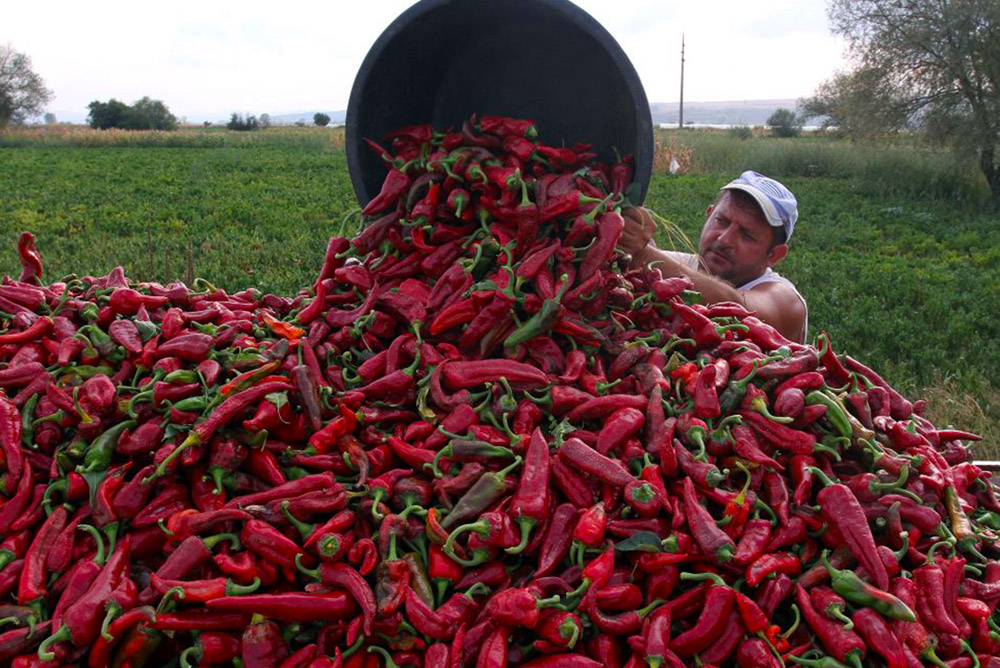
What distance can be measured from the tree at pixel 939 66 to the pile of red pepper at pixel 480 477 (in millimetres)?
22592

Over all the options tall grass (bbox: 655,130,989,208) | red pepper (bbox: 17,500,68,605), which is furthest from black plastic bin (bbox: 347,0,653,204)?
tall grass (bbox: 655,130,989,208)

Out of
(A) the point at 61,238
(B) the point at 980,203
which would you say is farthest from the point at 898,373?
(B) the point at 980,203

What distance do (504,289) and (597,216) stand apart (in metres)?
0.58

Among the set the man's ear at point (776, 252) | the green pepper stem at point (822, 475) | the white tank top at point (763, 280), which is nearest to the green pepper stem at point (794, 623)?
the green pepper stem at point (822, 475)

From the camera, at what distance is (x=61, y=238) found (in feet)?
46.6

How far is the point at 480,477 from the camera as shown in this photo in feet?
8.79

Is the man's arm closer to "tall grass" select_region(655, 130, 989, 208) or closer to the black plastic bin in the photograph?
the black plastic bin

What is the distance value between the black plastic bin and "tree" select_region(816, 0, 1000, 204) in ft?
71.5

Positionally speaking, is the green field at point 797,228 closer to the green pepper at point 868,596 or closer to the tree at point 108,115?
the green pepper at point 868,596

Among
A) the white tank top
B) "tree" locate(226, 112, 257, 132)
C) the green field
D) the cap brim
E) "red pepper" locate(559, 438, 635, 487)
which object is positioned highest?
"tree" locate(226, 112, 257, 132)

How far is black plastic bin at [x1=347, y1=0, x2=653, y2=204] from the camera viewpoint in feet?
12.3

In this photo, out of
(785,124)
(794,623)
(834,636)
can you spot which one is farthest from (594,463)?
(785,124)

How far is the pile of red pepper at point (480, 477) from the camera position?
2375mm

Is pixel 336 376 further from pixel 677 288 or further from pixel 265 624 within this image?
pixel 677 288
